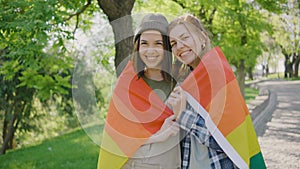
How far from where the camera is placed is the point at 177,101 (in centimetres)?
228

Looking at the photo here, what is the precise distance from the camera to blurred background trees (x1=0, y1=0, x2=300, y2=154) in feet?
11.1

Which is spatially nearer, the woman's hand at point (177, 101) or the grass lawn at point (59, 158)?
the woman's hand at point (177, 101)

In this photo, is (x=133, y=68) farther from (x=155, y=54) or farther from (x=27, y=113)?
(x=27, y=113)

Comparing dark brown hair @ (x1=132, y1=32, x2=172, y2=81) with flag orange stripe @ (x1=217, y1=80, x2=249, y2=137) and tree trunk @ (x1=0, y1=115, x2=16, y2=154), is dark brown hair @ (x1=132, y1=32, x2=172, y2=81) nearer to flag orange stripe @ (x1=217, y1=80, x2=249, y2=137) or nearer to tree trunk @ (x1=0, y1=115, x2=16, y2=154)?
flag orange stripe @ (x1=217, y1=80, x2=249, y2=137)

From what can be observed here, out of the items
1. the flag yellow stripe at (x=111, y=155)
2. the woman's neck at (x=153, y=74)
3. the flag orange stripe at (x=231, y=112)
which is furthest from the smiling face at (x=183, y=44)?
the flag yellow stripe at (x=111, y=155)

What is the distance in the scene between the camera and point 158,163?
95.0 inches

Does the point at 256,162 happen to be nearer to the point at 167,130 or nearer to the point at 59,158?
the point at 167,130

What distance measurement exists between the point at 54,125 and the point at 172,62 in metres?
23.0

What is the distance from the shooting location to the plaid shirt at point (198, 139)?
90.9 inches

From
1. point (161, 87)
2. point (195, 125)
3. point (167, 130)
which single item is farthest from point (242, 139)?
point (161, 87)

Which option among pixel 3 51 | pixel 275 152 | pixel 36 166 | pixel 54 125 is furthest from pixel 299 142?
pixel 54 125

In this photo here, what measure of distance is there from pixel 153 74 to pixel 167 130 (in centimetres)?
37

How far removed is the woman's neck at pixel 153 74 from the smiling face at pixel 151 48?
0.05 meters

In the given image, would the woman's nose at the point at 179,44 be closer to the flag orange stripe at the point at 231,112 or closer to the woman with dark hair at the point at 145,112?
the woman with dark hair at the point at 145,112
